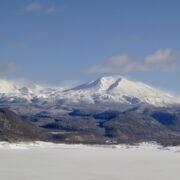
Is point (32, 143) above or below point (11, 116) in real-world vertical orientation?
below

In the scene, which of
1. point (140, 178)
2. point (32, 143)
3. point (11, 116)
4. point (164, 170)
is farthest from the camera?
point (11, 116)

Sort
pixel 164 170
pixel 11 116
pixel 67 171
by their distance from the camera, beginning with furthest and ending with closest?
1. pixel 11 116
2. pixel 164 170
3. pixel 67 171

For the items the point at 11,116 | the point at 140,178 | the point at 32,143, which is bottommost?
the point at 140,178

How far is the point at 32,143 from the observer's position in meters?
139

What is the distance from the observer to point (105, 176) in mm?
53812

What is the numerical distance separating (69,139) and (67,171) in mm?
136000

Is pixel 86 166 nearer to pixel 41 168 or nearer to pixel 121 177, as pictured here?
pixel 41 168

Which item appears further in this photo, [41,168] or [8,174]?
[41,168]

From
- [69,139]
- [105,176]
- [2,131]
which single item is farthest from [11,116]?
[105,176]

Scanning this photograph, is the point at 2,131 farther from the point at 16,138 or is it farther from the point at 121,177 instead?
the point at 121,177

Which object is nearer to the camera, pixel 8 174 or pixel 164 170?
pixel 8 174

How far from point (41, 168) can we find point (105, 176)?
31.4ft

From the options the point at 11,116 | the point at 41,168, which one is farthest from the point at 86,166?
the point at 11,116

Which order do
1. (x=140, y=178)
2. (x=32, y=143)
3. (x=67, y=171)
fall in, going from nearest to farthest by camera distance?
(x=140, y=178) → (x=67, y=171) → (x=32, y=143)
